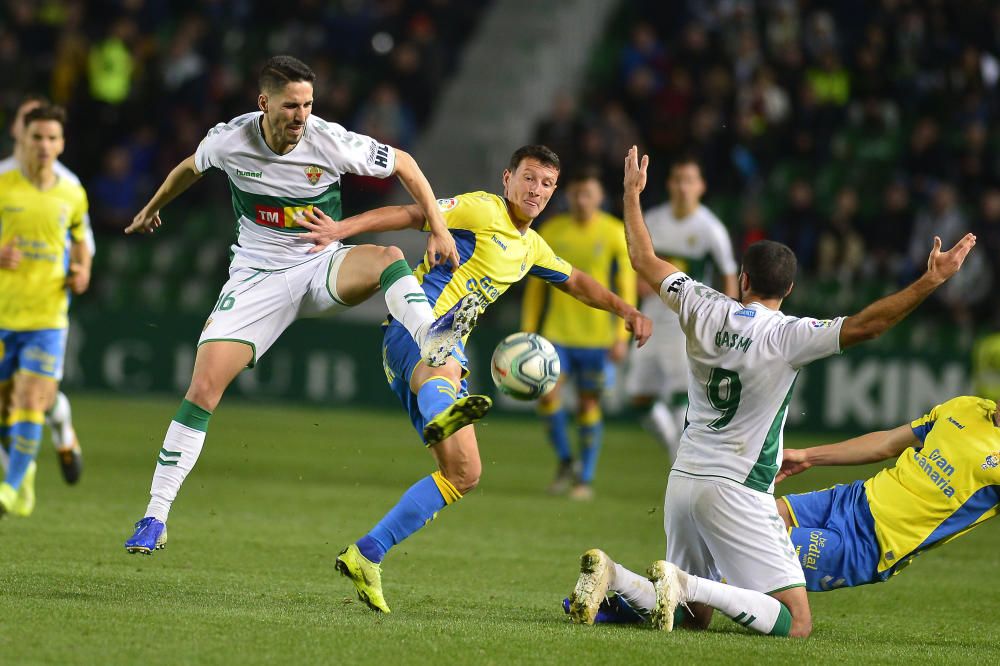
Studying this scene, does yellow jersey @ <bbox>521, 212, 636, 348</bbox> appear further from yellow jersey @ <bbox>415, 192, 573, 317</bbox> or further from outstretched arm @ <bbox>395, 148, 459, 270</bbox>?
outstretched arm @ <bbox>395, 148, 459, 270</bbox>

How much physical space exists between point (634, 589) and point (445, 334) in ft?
4.62

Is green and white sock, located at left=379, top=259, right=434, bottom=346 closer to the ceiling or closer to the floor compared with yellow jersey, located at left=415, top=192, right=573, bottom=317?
closer to the floor

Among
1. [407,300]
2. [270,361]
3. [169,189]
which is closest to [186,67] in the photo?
[270,361]

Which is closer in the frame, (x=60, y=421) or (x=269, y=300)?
(x=269, y=300)

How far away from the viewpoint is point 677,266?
11430mm

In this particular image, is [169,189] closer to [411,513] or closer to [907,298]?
[411,513]

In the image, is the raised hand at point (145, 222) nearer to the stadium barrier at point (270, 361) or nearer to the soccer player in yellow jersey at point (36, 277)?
the soccer player in yellow jersey at point (36, 277)

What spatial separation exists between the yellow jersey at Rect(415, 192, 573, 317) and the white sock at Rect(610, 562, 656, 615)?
71.1 inches

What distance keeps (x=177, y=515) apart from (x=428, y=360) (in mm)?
4032

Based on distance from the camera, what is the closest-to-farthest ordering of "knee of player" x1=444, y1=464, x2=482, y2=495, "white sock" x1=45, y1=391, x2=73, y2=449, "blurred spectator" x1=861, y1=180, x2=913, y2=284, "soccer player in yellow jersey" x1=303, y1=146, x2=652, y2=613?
"soccer player in yellow jersey" x1=303, y1=146, x2=652, y2=613 < "knee of player" x1=444, y1=464, x2=482, y2=495 < "white sock" x1=45, y1=391, x2=73, y2=449 < "blurred spectator" x1=861, y1=180, x2=913, y2=284

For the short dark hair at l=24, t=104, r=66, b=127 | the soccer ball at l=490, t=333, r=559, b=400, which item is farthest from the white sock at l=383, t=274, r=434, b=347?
the short dark hair at l=24, t=104, r=66, b=127

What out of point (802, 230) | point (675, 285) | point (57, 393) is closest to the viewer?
point (675, 285)

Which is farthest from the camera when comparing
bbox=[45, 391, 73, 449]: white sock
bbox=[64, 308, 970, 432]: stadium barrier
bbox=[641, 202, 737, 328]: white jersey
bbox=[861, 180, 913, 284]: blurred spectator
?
bbox=[64, 308, 970, 432]: stadium barrier

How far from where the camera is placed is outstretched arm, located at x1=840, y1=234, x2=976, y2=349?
5.53 m
